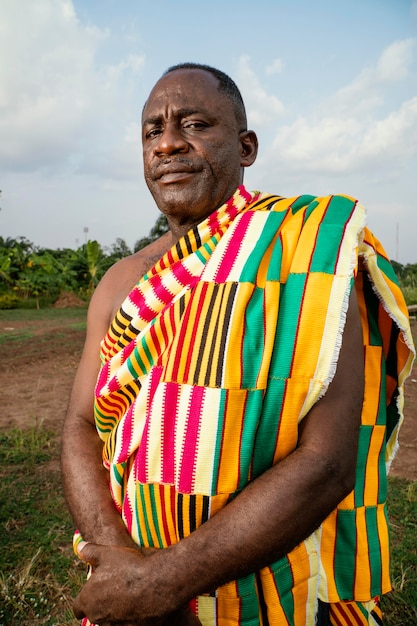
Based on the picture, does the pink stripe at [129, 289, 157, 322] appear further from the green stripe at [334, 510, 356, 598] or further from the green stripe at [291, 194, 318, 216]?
the green stripe at [334, 510, 356, 598]

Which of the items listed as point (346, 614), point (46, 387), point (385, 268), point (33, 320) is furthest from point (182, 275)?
point (33, 320)

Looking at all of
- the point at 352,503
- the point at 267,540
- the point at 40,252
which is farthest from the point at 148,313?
the point at 40,252

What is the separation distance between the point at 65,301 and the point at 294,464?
20.6 m

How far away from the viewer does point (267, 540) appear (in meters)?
1.10

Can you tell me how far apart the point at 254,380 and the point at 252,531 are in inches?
13.4

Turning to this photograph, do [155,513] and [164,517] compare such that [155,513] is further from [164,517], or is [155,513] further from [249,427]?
[249,427]

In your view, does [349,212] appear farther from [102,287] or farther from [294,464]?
[102,287]

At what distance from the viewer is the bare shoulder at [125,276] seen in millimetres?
1736

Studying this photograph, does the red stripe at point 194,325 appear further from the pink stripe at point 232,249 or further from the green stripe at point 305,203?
the green stripe at point 305,203

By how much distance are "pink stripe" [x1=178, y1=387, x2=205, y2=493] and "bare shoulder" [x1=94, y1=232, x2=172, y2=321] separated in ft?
2.16

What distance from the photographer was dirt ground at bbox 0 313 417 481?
421cm

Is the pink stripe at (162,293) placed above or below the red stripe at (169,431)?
above

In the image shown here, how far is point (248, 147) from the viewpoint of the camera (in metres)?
1.73

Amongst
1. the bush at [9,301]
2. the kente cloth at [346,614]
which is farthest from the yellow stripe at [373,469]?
the bush at [9,301]
